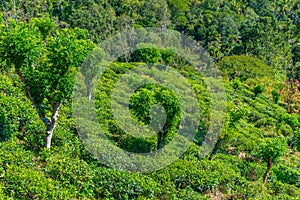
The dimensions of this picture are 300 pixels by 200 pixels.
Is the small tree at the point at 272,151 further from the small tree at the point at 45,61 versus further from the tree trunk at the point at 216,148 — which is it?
the small tree at the point at 45,61

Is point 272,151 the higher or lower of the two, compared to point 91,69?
lower

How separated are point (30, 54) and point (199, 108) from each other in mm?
18330

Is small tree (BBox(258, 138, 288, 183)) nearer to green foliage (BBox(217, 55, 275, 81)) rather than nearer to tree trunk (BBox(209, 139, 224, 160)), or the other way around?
tree trunk (BBox(209, 139, 224, 160))

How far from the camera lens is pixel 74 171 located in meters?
17.8

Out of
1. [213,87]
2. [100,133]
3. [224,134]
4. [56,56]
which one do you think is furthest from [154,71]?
[56,56]

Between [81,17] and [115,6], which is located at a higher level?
[115,6]

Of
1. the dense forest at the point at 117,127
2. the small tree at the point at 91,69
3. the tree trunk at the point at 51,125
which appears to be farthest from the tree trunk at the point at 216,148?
the tree trunk at the point at 51,125

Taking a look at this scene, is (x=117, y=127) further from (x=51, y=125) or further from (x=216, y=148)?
(x=216, y=148)

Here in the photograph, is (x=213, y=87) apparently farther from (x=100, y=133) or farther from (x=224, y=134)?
(x=100, y=133)

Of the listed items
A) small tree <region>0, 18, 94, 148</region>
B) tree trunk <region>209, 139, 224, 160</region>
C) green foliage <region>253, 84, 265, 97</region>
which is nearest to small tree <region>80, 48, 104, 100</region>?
small tree <region>0, 18, 94, 148</region>

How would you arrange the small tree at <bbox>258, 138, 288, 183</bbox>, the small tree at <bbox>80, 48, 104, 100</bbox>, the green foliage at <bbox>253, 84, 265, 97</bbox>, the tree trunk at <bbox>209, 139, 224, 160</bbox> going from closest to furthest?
the small tree at <bbox>258, 138, 288, 183</bbox>
the small tree at <bbox>80, 48, 104, 100</bbox>
the tree trunk at <bbox>209, 139, 224, 160</bbox>
the green foliage at <bbox>253, 84, 265, 97</bbox>

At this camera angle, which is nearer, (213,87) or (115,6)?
(213,87)

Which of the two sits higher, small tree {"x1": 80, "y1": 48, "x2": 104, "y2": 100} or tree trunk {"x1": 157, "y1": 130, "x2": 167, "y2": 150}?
small tree {"x1": 80, "y1": 48, "x2": 104, "y2": 100}

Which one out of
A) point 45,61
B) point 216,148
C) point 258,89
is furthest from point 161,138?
point 258,89
